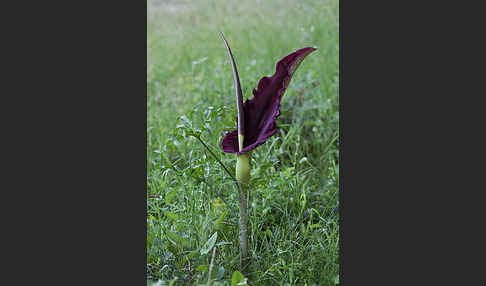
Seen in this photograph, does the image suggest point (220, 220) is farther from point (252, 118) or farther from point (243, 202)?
point (252, 118)

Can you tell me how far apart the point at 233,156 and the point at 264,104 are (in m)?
0.47

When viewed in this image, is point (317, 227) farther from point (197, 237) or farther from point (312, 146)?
point (312, 146)

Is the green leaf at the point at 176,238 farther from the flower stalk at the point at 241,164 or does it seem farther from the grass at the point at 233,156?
the flower stalk at the point at 241,164

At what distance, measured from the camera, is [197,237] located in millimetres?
1172

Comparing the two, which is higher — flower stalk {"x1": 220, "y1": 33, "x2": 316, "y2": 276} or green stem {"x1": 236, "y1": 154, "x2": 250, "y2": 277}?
flower stalk {"x1": 220, "y1": 33, "x2": 316, "y2": 276}

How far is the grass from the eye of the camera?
114 cm

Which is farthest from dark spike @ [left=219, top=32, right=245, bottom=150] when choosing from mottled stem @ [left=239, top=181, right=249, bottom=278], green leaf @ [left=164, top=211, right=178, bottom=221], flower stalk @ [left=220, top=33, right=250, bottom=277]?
green leaf @ [left=164, top=211, right=178, bottom=221]

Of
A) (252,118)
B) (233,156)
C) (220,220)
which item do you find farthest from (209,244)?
(233,156)

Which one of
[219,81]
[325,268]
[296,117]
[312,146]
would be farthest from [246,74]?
[325,268]

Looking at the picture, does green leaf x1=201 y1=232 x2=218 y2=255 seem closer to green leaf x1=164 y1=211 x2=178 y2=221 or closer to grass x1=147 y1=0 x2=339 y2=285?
grass x1=147 y1=0 x2=339 y2=285

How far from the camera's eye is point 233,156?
60.1 inches

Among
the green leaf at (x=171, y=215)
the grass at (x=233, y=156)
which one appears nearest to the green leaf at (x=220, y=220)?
the grass at (x=233, y=156)

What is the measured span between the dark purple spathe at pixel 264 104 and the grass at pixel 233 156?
7cm

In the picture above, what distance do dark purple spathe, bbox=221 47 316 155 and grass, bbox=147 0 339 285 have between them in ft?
0.22
